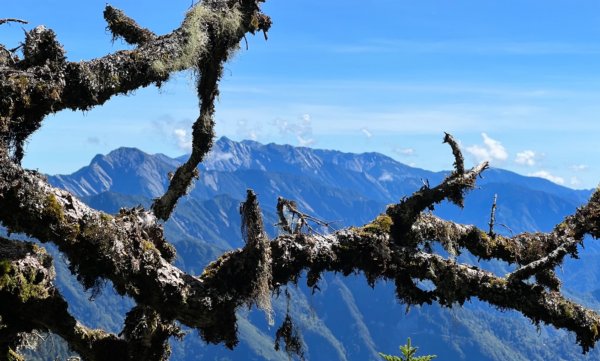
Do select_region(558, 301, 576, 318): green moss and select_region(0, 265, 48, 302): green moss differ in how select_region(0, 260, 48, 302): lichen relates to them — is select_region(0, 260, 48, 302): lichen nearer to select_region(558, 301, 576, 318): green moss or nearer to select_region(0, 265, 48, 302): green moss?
select_region(0, 265, 48, 302): green moss

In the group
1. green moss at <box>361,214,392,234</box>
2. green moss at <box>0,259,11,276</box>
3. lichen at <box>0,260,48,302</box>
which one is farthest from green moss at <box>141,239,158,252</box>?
green moss at <box>361,214,392,234</box>

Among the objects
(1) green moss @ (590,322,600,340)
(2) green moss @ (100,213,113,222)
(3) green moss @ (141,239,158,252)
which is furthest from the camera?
(1) green moss @ (590,322,600,340)

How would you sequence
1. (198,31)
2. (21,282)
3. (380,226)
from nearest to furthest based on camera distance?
(21,282), (198,31), (380,226)

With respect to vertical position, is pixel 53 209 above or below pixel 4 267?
above

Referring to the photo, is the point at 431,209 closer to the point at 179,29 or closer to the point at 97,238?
the point at 179,29

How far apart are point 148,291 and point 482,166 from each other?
581 cm

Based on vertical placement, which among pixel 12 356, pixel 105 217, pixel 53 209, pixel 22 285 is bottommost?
pixel 12 356

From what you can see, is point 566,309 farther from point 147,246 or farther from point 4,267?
point 4,267

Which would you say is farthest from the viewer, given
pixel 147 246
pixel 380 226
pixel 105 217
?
pixel 380 226

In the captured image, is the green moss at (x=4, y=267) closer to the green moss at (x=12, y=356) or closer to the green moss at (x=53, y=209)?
the green moss at (x=53, y=209)

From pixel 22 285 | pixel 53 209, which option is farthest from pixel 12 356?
pixel 53 209

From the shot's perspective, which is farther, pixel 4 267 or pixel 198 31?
pixel 198 31

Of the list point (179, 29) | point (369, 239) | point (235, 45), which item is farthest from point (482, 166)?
point (179, 29)

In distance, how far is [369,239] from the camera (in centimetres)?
968
